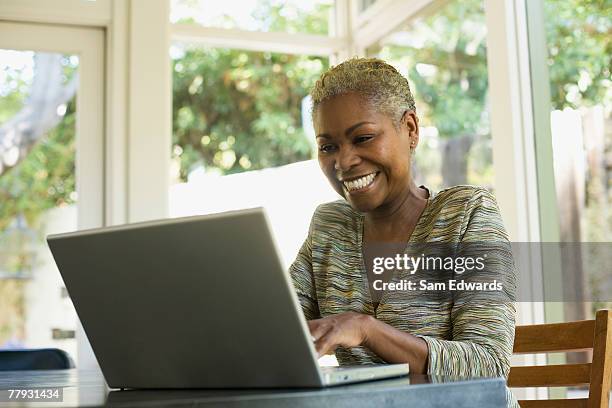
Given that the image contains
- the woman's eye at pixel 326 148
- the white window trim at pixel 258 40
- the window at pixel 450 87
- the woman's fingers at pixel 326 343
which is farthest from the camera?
the white window trim at pixel 258 40

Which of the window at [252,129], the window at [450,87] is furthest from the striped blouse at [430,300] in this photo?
the window at [252,129]

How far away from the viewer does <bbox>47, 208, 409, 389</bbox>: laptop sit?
773 millimetres

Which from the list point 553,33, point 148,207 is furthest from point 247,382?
point 148,207

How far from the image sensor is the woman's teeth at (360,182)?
150 cm

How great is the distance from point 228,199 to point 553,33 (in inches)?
72.4

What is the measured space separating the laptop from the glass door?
114 inches

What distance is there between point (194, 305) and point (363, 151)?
2.31 feet

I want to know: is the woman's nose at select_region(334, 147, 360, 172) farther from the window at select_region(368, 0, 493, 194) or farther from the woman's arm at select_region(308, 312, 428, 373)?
the window at select_region(368, 0, 493, 194)

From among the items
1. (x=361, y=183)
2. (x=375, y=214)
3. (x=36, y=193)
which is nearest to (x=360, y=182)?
(x=361, y=183)

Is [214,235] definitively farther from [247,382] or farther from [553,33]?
[553,33]

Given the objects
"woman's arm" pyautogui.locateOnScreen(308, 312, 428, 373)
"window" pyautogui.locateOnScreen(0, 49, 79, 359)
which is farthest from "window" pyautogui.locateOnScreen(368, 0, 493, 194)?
"woman's arm" pyautogui.locateOnScreen(308, 312, 428, 373)

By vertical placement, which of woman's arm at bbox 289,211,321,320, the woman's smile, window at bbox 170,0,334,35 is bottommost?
woman's arm at bbox 289,211,321,320

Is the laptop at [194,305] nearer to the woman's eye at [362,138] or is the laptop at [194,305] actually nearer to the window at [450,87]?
the woman's eye at [362,138]

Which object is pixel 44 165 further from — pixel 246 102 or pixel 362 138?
pixel 362 138
